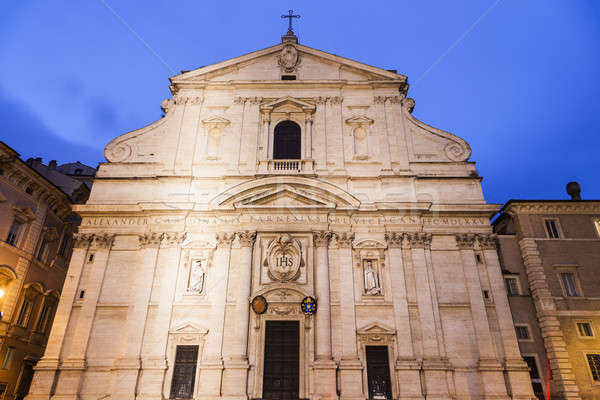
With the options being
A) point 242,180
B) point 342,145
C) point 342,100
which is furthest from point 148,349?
point 342,100

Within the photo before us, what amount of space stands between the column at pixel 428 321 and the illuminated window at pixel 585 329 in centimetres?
694

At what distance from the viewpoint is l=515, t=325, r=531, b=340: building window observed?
19.5 m

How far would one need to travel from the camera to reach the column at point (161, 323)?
666 inches

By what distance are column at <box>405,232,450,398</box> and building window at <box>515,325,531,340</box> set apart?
15.0 ft

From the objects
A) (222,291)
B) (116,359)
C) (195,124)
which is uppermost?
(195,124)

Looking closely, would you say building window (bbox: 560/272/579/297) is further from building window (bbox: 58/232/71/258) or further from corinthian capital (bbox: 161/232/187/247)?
building window (bbox: 58/232/71/258)

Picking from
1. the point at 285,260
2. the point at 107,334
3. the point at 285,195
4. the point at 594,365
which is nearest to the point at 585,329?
the point at 594,365

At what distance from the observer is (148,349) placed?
57.9 feet

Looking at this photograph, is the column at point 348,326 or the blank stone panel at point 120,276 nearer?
the column at point 348,326

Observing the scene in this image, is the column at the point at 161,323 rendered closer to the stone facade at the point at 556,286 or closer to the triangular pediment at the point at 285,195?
the triangular pediment at the point at 285,195

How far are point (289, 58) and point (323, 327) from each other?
15118 millimetres

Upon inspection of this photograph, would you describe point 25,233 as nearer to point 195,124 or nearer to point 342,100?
point 195,124

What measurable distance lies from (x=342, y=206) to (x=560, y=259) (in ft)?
36.2

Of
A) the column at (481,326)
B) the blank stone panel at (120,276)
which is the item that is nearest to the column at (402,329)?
the column at (481,326)
